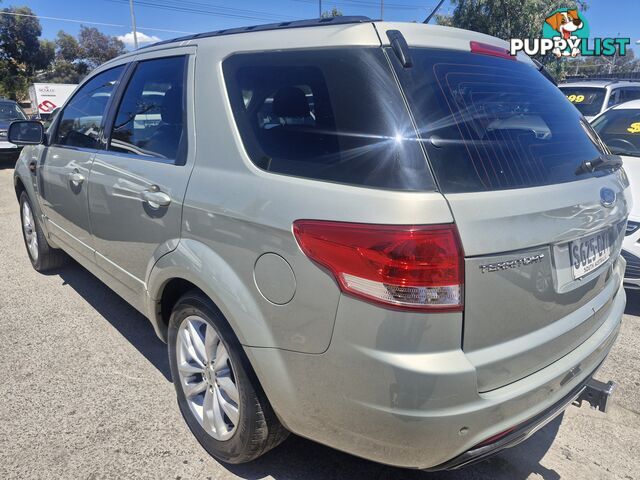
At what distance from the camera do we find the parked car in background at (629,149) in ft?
12.5

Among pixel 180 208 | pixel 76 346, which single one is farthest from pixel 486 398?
pixel 76 346

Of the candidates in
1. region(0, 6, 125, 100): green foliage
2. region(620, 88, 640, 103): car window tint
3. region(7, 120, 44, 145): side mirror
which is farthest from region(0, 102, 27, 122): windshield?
region(0, 6, 125, 100): green foliage

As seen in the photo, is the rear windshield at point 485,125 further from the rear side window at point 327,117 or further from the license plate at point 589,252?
the license plate at point 589,252

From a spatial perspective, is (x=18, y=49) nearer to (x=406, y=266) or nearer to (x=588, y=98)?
(x=588, y=98)

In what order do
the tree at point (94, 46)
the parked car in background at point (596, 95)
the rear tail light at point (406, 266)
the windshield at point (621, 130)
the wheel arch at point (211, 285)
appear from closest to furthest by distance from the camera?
the rear tail light at point (406, 266) < the wheel arch at point (211, 285) < the windshield at point (621, 130) < the parked car in background at point (596, 95) < the tree at point (94, 46)

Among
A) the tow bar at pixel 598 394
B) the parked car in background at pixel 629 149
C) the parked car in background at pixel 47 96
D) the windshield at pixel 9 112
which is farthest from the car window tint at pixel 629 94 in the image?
the parked car in background at pixel 47 96

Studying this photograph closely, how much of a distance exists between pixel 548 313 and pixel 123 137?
240 centimetres

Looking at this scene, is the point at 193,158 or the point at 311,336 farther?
the point at 193,158

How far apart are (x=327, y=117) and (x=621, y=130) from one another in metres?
5.06

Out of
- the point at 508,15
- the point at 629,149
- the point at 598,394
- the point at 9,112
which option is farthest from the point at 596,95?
the point at 9,112

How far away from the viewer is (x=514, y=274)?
5.18ft

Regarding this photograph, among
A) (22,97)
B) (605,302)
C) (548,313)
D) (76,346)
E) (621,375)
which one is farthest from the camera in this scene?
(22,97)

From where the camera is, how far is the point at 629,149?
200 inches

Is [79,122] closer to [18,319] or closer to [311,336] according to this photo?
[18,319]
